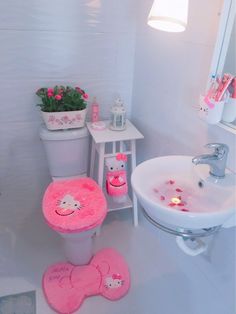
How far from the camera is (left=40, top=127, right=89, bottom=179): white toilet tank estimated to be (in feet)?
5.07

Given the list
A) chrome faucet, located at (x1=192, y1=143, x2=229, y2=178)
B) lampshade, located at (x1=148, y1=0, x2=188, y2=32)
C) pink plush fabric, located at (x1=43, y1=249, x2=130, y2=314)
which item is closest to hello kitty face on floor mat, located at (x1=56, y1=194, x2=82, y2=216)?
pink plush fabric, located at (x1=43, y1=249, x2=130, y2=314)

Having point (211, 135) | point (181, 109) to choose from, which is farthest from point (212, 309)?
point (181, 109)

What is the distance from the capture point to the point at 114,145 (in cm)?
162

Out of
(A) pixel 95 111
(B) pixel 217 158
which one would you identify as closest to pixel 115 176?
(A) pixel 95 111

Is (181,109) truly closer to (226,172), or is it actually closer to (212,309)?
(226,172)

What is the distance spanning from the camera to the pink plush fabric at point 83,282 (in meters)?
1.33

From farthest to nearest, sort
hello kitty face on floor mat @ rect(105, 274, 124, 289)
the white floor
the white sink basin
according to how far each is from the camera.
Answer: hello kitty face on floor mat @ rect(105, 274, 124, 289) → the white floor → the white sink basin

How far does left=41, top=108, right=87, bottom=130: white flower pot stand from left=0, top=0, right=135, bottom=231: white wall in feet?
0.55

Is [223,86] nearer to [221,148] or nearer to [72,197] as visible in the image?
[221,148]

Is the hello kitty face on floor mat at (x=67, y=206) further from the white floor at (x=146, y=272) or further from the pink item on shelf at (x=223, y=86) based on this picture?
the pink item on shelf at (x=223, y=86)

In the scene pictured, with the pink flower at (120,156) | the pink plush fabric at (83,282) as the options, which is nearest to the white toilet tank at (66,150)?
the pink flower at (120,156)

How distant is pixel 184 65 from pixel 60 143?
2.64ft

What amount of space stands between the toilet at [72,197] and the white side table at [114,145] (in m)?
0.08

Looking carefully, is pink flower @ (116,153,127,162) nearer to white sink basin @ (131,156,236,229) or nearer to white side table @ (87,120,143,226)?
white side table @ (87,120,143,226)
